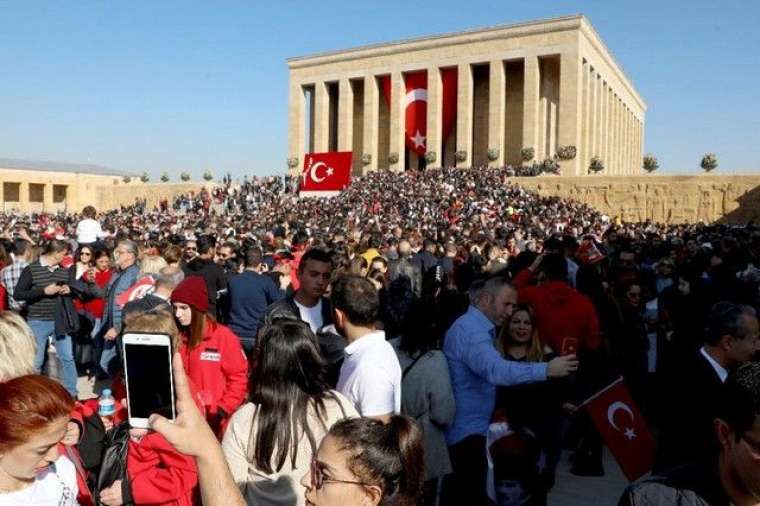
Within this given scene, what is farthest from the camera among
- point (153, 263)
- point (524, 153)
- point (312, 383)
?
point (524, 153)

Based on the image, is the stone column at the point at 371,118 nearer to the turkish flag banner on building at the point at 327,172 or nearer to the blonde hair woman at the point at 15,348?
the turkish flag banner on building at the point at 327,172

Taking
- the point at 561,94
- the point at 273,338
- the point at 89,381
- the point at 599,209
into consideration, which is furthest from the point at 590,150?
the point at 273,338

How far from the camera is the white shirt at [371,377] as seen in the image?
3.04 metres

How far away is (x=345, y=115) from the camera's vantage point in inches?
1843

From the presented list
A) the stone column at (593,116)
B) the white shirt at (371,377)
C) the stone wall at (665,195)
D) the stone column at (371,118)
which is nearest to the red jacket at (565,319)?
the white shirt at (371,377)

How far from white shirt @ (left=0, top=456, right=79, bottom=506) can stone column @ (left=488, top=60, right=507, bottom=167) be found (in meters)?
39.2

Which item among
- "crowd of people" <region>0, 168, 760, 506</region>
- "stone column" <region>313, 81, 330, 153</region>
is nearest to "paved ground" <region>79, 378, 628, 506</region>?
"crowd of people" <region>0, 168, 760, 506</region>

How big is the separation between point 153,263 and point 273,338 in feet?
14.0

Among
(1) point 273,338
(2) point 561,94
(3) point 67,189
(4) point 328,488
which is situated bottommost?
(4) point 328,488

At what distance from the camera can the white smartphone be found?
2068 millimetres

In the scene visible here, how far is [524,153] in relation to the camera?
3825 cm

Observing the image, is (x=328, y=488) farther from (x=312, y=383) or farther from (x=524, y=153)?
(x=524, y=153)

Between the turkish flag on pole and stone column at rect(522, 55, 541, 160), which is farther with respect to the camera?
stone column at rect(522, 55, 541, 160)

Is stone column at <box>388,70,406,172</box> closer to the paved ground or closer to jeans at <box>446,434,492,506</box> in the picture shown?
the paved ground
